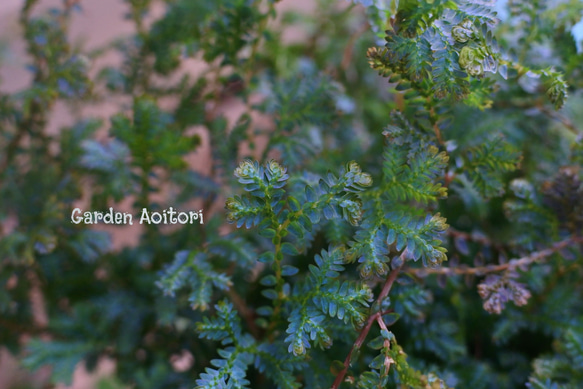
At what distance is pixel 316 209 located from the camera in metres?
0.48

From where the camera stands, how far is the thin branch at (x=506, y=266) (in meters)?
0.58

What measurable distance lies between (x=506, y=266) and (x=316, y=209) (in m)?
0.24

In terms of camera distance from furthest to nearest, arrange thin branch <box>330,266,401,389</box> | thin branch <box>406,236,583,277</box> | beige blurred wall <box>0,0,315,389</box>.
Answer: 1. beige blurred wall <box>0,0,315,389</box>
2. thin branch <box>406,236,583,277</box>
3. thin branch <box>330,266,401,389</box>

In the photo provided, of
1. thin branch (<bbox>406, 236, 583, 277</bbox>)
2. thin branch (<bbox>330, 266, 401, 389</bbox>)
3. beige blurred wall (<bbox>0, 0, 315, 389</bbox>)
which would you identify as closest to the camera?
thin branch (<bbox>330, 266, 401, 389</bbox>)

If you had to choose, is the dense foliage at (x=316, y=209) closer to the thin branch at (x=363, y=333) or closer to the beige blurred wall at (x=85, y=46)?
the thin branch at (x=363, y=333)

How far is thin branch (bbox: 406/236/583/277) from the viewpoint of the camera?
0.58 metres

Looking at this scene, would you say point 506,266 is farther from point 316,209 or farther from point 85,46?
point 85,46

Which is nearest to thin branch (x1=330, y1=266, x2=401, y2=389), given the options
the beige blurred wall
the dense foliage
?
the dense foliage

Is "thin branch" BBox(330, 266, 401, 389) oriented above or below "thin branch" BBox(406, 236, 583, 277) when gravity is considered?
below

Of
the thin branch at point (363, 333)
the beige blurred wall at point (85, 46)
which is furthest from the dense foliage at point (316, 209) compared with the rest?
the beige blurred wall at point (85, 46)

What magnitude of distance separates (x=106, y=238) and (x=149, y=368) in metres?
0.21

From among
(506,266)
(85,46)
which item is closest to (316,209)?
(506,266)

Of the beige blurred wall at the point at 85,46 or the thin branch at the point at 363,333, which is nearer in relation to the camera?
the thin branch at the point at 363,333

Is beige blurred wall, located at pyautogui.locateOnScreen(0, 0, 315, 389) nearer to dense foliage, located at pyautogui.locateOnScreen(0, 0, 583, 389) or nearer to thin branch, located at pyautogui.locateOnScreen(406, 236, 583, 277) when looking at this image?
dense foliage, located at pyautogui.locateOnScreen(0, 0, 583, 389)
